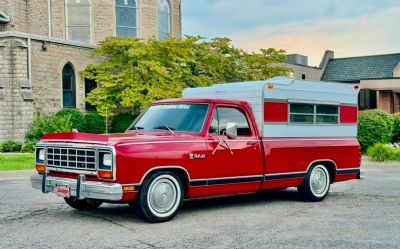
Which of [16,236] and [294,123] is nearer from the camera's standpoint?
[16,236]

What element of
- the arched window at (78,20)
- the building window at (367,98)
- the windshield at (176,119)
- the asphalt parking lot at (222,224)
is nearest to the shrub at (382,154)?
the asphalt parking lot at (222,224)

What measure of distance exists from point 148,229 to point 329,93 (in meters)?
5.11

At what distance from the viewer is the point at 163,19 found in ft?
129

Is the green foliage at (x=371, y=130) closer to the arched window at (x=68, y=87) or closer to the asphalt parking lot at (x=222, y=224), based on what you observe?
the asphalt parking lot at (x=222, y=224)

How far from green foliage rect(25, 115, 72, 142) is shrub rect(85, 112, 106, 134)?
1.99 meters

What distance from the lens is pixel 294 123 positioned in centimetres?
1028

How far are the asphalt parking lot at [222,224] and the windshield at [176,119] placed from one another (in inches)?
54.6

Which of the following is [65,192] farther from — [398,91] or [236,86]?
[398,91]

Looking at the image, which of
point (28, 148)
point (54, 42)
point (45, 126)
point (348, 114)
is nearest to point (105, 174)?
point (348, 114)

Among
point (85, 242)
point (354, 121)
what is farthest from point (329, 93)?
point (85, 242)

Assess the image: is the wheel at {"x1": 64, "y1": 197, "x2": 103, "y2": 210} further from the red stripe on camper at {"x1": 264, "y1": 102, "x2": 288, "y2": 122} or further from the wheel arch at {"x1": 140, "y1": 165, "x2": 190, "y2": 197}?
the red stripe on camper at {"x1": 264, "y1": 102, "x2": 288, "y2": 122}

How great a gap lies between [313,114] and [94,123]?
19.6 meters

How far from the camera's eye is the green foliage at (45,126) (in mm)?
25656

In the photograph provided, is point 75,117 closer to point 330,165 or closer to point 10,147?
point 10,147
